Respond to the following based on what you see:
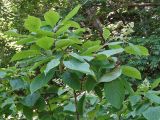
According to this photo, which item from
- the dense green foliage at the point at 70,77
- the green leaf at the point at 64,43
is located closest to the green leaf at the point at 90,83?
the dense green foliage at the point at 70,77

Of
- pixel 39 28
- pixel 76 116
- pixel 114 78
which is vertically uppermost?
pixel 39 28

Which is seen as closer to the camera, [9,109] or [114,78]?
[114,78]

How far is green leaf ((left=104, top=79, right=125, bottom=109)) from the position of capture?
0.93m

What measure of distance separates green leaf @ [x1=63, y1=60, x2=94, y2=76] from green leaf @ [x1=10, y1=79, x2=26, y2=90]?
0.25 meters

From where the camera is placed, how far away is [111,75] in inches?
36.3

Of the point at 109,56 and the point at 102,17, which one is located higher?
the point at 109,56

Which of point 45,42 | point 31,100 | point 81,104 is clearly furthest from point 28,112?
point 45,42

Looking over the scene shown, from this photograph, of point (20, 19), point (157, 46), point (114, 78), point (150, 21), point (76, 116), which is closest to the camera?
point (114, 78)

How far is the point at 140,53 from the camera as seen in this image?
0.95m

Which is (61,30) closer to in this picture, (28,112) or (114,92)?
(114,92)

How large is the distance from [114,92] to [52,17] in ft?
0.82

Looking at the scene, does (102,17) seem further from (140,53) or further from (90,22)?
(140,53)

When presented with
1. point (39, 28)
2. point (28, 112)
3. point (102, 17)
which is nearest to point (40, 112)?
point (28, 112)

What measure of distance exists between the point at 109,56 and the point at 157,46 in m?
4.61
